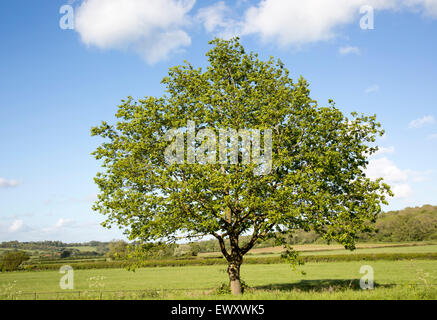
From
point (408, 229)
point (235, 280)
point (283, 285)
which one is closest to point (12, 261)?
point (283, 285)

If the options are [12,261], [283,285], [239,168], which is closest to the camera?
[239,168]

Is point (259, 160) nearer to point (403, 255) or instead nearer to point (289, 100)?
point (289, 100)

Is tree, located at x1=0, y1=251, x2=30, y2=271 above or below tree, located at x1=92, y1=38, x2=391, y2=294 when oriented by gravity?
below

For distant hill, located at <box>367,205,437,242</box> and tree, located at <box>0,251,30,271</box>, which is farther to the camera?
distant hill, located at <box>367,205,437,242</box>

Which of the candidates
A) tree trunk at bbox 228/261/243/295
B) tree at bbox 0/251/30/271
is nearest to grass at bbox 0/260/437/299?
tree trunk at bbox 228/261/243/295

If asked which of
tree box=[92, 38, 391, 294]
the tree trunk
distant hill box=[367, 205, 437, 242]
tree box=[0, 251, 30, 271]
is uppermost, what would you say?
tree box=[92, 38, 391, 294]

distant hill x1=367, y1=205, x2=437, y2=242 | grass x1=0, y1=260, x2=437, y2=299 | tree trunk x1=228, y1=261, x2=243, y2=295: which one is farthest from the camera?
distant hill x1=367, y1=205, x2=437, y2=242

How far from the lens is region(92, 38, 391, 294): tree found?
21.1m

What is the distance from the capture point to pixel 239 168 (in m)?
21.5

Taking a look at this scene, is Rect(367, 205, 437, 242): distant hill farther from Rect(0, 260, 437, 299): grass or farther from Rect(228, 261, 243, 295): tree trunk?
Rect(228, 261, 243, 295): tree trunk

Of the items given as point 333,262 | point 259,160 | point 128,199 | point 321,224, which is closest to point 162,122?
point 128,199

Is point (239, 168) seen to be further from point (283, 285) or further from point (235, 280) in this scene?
point (283, 285)

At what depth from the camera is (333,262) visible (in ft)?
255
